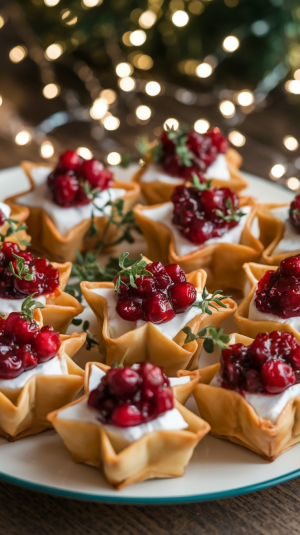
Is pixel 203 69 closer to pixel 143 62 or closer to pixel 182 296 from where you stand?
pixel 143 62

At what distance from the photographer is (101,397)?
2057mm

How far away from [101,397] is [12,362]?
14.6 inches

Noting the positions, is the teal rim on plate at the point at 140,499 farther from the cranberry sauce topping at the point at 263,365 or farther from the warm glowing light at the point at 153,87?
the warm glowing light at the point at 153,87

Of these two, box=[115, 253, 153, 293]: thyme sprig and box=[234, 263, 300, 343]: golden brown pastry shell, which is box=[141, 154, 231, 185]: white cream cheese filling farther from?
box=[115, 253, 153, 293]: thyme sprig

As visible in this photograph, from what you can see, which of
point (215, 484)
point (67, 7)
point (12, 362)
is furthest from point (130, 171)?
point (215, 484)

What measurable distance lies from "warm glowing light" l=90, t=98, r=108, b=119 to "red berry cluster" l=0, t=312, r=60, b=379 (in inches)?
108

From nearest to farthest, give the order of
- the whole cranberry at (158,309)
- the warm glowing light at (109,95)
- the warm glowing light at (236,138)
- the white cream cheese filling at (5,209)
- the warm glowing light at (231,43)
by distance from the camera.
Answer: the whole cranberry at (158,309)
the white cream cheese filling at (5,209)
the warm glowing light at (231,43)
the warm glowing light at (236,138)
the warm glowing light at (109,95)

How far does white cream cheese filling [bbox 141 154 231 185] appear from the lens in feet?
11.4

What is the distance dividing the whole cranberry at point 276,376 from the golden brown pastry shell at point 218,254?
0.94 m

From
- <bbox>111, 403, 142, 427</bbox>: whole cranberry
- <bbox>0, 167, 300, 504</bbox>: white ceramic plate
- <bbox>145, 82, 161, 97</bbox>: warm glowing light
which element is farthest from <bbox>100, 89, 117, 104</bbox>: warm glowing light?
<bbox>111, 403, 142, 427</bbox>: whole cranberry

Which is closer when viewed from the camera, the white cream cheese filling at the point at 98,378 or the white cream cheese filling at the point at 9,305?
the white cream cheese filling at the point at 98,378

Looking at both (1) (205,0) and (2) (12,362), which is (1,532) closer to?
(2) (12,362)

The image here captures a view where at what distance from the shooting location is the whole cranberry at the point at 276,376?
2119mm

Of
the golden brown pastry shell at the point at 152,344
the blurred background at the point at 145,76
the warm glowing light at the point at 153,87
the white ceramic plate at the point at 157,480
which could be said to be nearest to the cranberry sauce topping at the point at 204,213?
the golden brown pastry shell at the point at 152,344
